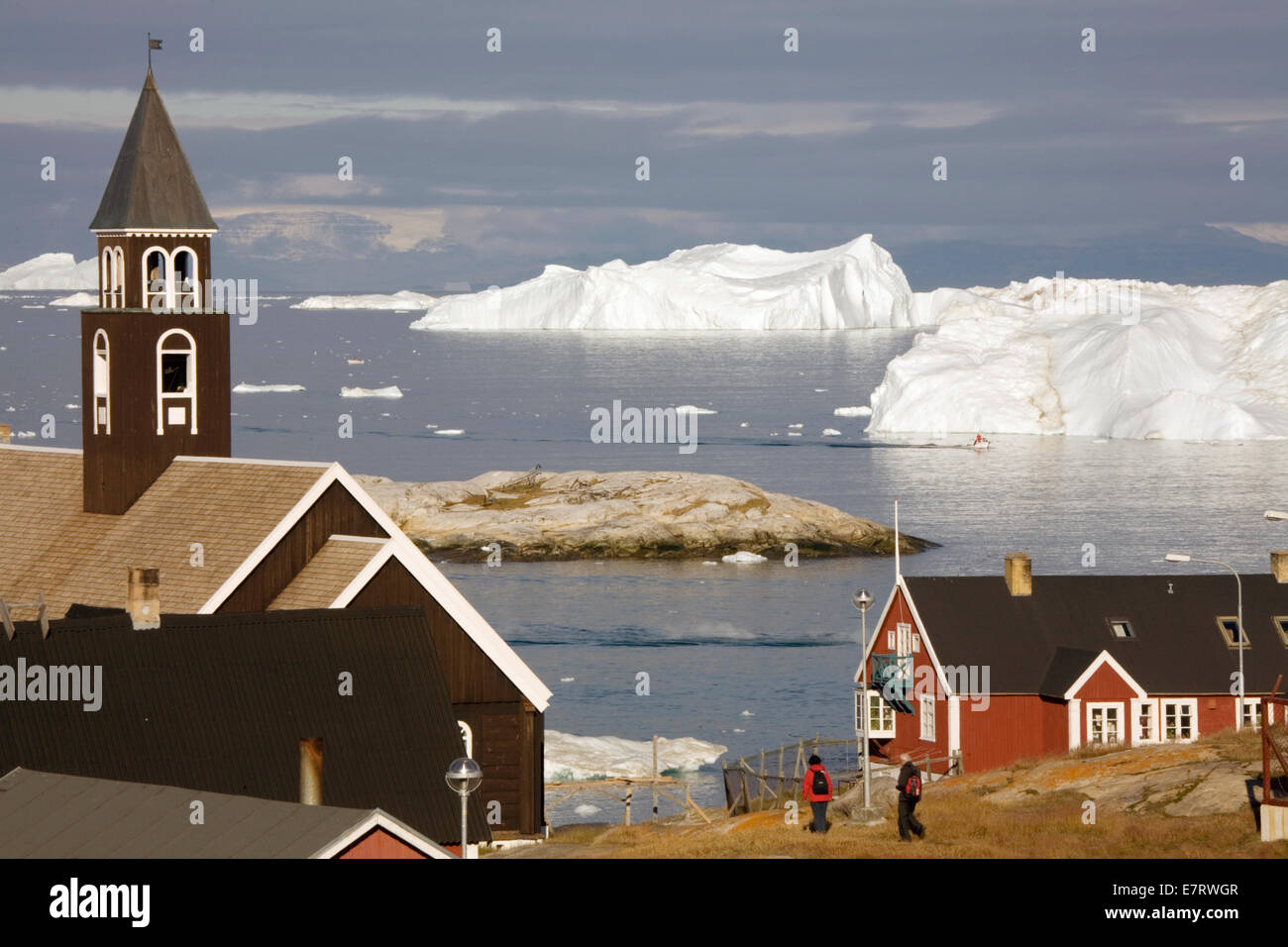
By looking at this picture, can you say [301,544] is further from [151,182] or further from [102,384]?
[151,182]

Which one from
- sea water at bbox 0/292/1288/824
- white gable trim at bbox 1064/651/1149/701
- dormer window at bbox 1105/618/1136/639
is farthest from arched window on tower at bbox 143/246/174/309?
dormer window at bbox 1105/618/1136/639

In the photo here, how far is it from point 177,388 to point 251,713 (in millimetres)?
11900

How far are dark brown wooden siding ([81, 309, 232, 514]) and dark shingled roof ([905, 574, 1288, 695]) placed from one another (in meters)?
18.4

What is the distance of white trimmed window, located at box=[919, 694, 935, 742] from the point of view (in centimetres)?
5134

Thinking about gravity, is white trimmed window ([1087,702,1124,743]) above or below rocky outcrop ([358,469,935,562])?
below

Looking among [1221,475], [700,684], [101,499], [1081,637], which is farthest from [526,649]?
[1221,475]

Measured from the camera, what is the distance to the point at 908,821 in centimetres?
2991

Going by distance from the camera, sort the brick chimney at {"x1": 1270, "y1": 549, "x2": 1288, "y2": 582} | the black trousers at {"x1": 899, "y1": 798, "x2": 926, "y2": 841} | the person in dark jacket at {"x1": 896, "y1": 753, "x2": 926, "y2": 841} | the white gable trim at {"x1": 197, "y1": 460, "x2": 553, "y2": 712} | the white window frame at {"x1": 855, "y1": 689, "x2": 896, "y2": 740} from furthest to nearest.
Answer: the brick chimney at {"x1": 1270, "y1": 549, "x2": 1288, "y2": 582} < the white window frame at {"x1": 855, "y1": 689, "x2": 896, "y2": 740} < the white gable trim at {"x1": 197, "y1": 460, "x2": 553, "y2": 712} < the black trousers at {"x1": 899, "y1": 798, "x2": 926, "y2": 841} < the person in dark jacket at {"x1": 896, "y1": 753, "x2": 926, "y2": 841}

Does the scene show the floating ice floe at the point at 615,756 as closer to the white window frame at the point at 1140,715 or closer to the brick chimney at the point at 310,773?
the white window frame at the point at 1140,715

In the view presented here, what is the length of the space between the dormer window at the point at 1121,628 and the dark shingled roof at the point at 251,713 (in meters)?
22.7

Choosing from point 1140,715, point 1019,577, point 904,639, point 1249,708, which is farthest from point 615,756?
point 1249,708

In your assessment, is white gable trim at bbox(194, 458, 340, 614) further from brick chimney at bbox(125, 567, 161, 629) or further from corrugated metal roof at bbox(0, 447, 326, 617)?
brick chimney at bbox(125, 567, 161, 629)
